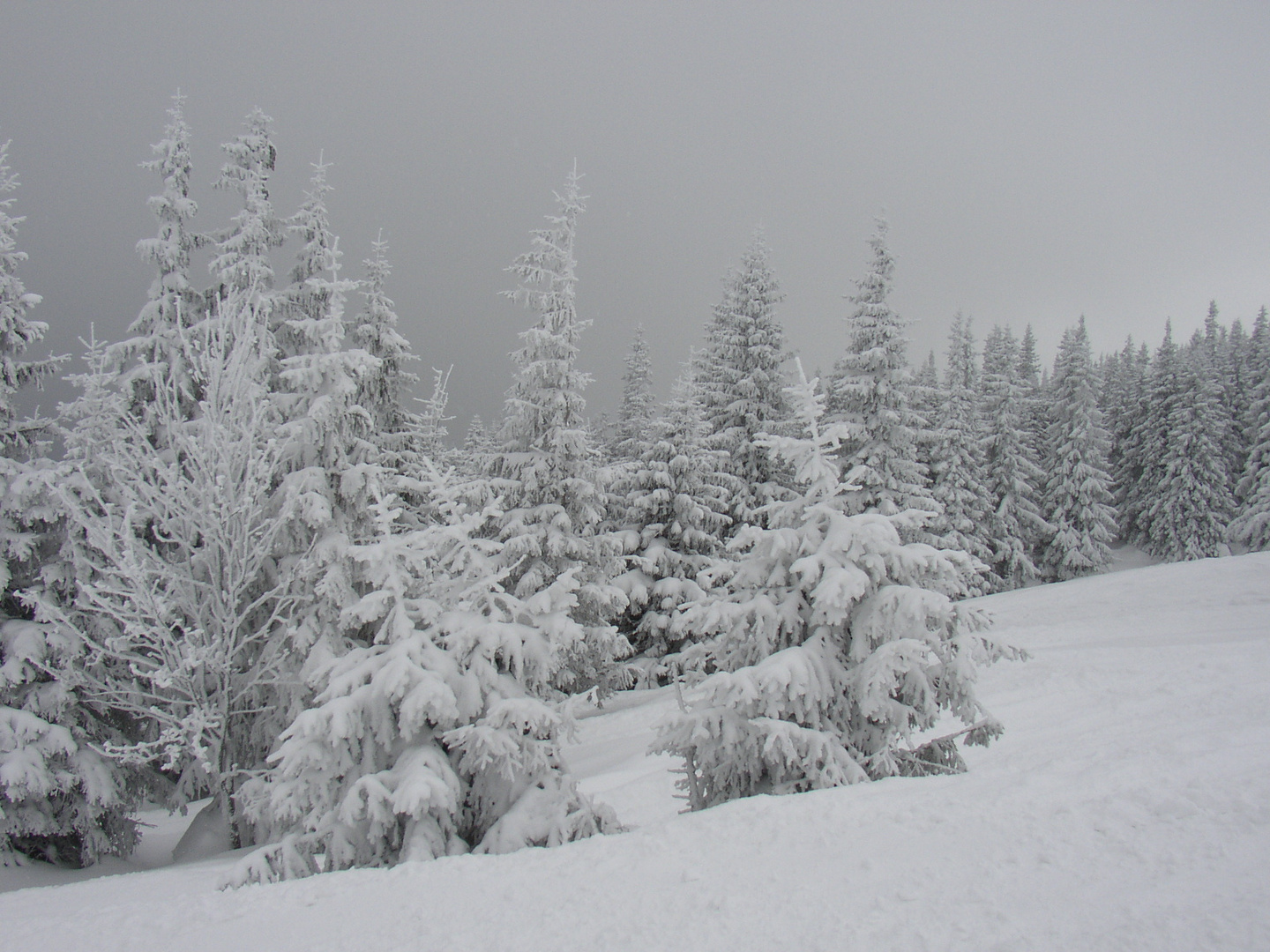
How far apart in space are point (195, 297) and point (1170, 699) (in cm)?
2144

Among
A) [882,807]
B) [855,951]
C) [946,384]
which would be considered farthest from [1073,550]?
[855,951]

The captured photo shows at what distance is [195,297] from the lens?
1608 centimetres

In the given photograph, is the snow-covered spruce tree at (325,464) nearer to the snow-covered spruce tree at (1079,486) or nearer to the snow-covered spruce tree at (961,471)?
the snow-covered spruce tree at (961,471)

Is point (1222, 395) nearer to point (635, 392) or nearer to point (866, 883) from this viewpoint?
point (635, 392)

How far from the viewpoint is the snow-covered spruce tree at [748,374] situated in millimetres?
23344

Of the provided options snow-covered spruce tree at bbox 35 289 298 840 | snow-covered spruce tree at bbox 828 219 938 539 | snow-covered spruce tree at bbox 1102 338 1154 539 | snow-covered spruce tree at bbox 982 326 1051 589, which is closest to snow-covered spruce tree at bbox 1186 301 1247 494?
snow-covered spruce tree at bbox 1102 338 1154 539

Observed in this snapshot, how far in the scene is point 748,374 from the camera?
2395 centimetres

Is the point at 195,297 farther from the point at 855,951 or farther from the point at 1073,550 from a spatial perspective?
the point at 1073,550

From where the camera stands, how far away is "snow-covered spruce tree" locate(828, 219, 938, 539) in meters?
19.4

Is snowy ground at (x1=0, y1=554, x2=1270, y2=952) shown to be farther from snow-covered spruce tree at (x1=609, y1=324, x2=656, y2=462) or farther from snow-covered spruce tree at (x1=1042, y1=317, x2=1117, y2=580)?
snow-covered spruce tree at (x1=1042, y1=317, x2=1117, y2=580)

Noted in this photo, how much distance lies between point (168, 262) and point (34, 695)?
9.39 metres

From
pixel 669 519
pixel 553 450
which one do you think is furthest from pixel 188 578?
pixel 669 519

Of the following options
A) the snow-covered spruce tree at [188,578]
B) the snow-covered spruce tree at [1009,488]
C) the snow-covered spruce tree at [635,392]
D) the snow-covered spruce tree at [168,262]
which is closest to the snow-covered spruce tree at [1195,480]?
the snow-covered spruce tree at [1009,488]

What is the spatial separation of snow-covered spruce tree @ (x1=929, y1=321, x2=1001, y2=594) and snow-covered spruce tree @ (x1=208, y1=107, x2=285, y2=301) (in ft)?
90.9
